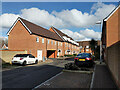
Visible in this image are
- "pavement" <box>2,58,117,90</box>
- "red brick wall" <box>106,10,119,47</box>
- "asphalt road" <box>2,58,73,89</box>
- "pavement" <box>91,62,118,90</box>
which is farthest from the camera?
"red brick wall" <box>106,10,119,47</box>

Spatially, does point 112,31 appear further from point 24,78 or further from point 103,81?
point 24,78

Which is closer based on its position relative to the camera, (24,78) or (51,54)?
(24,78)

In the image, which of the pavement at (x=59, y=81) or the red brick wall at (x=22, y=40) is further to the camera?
the red brick wall at (x=22, y=40)

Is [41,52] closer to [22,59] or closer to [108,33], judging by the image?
[22,59]

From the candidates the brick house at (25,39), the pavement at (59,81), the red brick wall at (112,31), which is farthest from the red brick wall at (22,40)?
the red brick wall at (112,31)

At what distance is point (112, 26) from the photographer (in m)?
13.8

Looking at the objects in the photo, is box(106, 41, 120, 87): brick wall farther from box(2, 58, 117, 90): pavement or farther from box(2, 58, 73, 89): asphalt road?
box(2, 58, 73, 89): asphalt road

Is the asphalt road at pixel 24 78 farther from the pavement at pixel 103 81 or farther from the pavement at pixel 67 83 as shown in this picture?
the pavement at pixel 103 81

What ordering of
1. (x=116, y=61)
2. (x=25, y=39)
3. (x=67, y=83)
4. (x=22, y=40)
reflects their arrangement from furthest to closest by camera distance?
(x=22, y=40) < (x=25, y=39) < (x=67, y=83) < (x=116, y=61)

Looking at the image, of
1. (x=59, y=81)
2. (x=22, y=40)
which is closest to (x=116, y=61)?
(x=59, y=81)

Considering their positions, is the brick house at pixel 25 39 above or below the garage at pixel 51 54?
above

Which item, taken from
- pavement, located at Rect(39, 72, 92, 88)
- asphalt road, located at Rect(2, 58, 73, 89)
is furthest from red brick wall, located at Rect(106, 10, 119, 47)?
pavement, located at Rect(39, 72, 92, 88)

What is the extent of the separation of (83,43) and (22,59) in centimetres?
6547

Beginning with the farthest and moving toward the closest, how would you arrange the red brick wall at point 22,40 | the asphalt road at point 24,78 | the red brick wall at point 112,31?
the red brick wall at point 22,40, the red brick wall at point 112,31, the asphalt road at point 24,78
